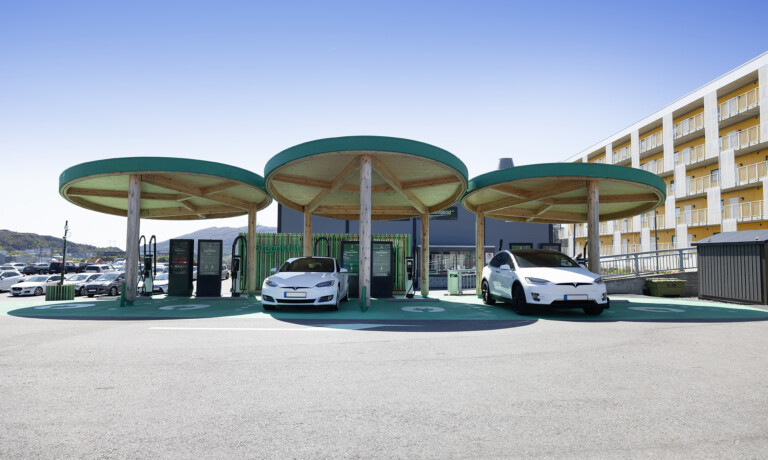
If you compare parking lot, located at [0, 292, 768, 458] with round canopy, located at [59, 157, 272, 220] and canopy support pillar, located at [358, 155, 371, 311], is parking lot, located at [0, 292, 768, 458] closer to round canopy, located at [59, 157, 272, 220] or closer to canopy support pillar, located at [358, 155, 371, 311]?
canopy support pillar, located at [358, 155, 371, 311]

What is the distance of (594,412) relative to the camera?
11.0ft

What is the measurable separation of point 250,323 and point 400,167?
5.80m

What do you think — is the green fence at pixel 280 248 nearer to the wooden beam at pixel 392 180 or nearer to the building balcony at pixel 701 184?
the wooden beam at pixel 392 180

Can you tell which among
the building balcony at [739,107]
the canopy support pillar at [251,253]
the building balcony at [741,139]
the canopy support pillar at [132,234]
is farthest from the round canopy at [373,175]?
the building balcony at [739,107]

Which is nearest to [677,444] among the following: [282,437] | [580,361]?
[580,361]

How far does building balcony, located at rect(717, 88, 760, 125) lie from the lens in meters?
27.6

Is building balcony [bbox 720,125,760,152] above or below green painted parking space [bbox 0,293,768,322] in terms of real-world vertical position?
above

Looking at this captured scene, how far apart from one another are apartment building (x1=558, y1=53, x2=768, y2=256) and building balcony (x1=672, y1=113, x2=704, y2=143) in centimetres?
6

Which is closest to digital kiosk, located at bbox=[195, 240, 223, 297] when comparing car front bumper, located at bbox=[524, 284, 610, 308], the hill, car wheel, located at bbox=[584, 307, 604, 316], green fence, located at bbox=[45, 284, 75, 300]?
green fence, located at bbox=[45, 284, 75, 300]

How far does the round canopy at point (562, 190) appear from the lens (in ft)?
38.3

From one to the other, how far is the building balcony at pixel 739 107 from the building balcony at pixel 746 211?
19.6 ft

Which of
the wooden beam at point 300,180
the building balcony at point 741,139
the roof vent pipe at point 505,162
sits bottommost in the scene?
the wooden beam at point 300,180

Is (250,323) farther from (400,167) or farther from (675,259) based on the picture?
(675,259)

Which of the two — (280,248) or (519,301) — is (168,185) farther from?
(519,301)
